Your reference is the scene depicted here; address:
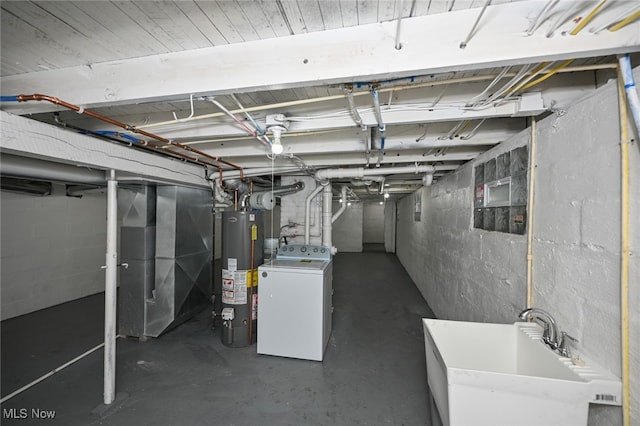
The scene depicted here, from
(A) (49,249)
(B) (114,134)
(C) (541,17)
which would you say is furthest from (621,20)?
(A) (49,249)

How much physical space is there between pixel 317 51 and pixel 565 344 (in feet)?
5.64

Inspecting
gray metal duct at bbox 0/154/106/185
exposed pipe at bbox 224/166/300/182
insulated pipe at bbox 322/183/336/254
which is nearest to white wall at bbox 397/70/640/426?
insulated pipe at bbox 322/183/336/254

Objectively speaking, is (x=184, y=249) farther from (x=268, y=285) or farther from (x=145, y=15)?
(x=145, y=15)

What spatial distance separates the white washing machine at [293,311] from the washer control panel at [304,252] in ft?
1.27

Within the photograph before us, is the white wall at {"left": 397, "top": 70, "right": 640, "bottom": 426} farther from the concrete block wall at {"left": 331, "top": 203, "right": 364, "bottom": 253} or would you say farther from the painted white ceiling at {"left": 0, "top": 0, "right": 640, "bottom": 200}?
the concrete block wall at {"left": 331, "top": 203, "right": 364, "bottom": 253}

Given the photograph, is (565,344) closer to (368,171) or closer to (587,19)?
(587,19)

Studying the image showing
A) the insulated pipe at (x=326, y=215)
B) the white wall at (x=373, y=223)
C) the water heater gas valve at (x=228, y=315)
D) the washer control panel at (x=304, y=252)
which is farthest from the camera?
the white wall at (x=373, y=223)

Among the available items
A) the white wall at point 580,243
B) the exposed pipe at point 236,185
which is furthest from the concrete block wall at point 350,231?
the white wall at point 580,243

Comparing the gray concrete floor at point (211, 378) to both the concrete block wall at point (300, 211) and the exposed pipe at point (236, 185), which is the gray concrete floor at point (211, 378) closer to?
the concrete block wall at point (300, 211)

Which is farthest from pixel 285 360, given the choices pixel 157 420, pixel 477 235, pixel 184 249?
pixel 477 235

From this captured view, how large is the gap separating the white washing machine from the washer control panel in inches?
15.2

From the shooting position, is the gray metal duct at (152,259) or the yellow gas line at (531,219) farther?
the gray metal duct at (152,259)

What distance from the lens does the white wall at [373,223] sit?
34.7ft

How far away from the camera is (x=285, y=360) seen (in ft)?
7.44
